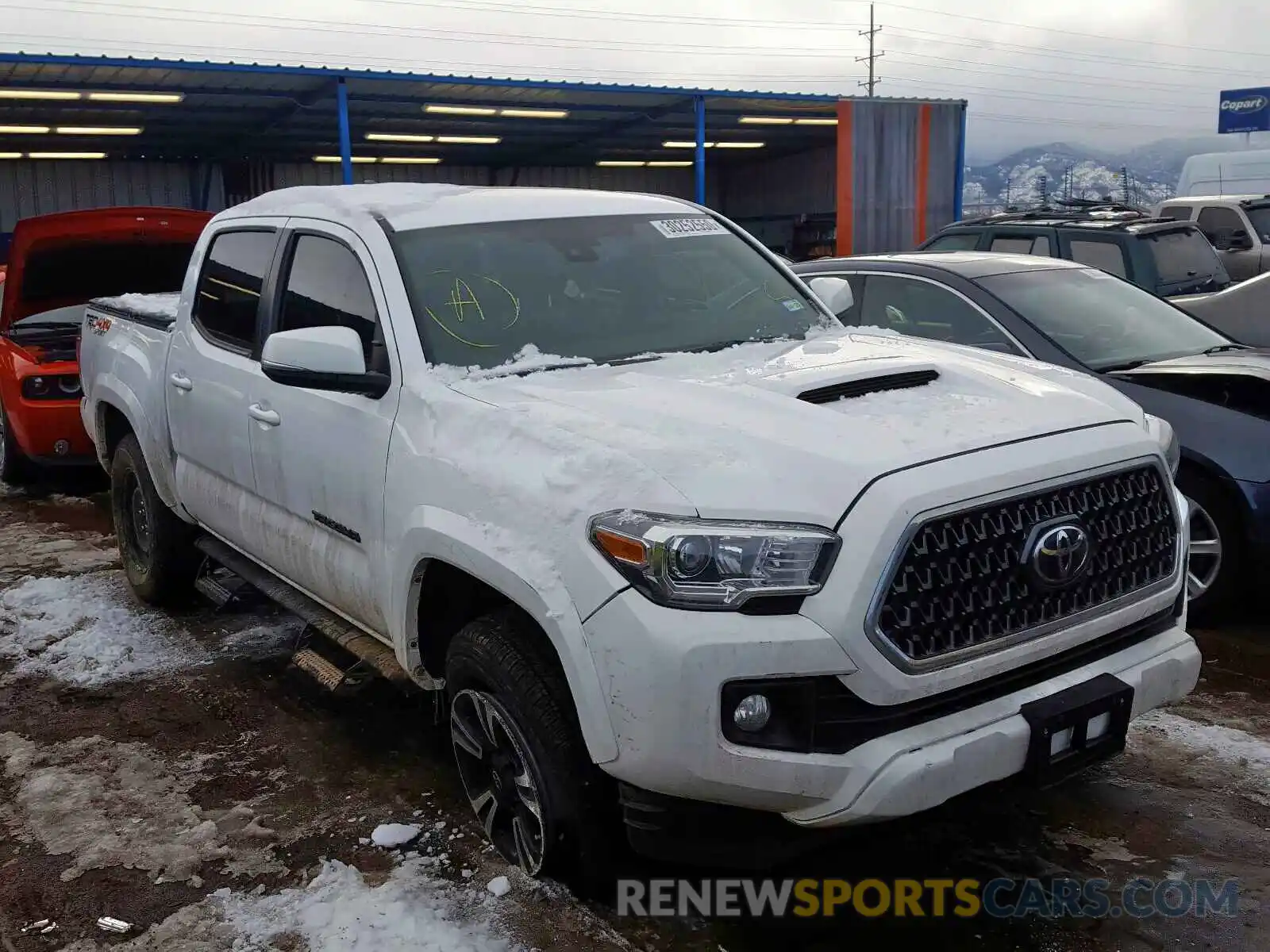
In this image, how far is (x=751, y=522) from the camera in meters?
2.50

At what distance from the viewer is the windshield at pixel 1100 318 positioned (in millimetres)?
5512

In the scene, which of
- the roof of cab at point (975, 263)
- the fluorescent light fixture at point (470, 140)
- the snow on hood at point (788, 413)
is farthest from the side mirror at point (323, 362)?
the fluorescent light fixture at point (470, 140)

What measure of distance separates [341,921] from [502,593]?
3.38 ft

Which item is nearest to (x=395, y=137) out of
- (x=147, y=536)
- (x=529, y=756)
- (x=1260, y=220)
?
(x=1260, y=220)

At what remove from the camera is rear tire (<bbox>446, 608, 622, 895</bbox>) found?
2.80m

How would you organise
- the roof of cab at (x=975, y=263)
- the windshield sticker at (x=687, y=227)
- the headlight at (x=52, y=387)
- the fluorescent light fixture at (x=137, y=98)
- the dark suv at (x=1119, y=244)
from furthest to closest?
the fluorescent light fixture at (x=137, y=98), the dark suv at (x=1119, y=244), the headlight at (x=52, y=387), the roof of cab at (x=975, y=263), the windshield sticker at (x=687, y=227)

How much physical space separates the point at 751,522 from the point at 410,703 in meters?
2.49

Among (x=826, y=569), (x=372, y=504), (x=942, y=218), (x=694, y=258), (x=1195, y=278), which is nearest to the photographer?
(x=826, y=569)

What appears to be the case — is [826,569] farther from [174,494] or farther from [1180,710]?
[174,494]

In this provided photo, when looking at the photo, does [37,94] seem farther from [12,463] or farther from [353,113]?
[12,463]

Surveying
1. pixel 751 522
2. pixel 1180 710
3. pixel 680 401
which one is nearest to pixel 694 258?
pixel 680 401

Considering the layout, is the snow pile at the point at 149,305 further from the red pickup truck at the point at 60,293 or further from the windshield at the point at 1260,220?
the windshield at the point at 1260,220

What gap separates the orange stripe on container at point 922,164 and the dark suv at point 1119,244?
529 inches

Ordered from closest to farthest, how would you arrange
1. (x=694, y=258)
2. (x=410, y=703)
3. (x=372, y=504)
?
(x=372, y=504)
(x=694, y=258)
(x=410, y=703)
